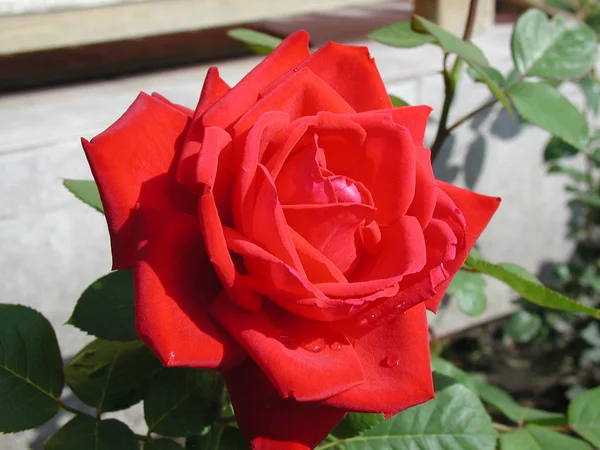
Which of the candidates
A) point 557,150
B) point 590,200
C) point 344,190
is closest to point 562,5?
point 557,150

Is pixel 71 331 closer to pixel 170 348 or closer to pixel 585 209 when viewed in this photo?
pixel 170 348

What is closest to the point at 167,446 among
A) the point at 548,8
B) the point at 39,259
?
the point at 39,259

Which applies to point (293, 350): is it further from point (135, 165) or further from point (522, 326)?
point (522, 326)

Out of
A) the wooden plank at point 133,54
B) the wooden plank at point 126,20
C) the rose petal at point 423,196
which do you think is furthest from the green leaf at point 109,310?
the wooden plank at point 133,54

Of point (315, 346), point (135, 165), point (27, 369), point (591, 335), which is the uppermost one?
point (135, 165)

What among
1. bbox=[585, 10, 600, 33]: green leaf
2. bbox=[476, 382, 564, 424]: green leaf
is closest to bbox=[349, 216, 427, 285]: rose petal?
bbox=[476, 382, 564, 424]: green leaf

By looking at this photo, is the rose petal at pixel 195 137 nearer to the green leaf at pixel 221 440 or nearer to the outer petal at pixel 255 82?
the outer petal at pixel 255 82
